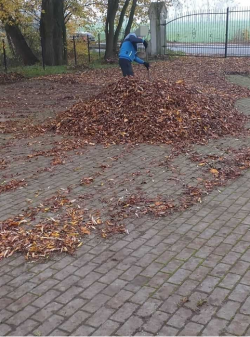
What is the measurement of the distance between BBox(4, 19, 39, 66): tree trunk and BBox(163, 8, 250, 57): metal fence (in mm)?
7846

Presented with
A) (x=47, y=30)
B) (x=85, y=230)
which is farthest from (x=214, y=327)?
(x=47, y=30)

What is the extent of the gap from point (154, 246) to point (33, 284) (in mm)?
1247

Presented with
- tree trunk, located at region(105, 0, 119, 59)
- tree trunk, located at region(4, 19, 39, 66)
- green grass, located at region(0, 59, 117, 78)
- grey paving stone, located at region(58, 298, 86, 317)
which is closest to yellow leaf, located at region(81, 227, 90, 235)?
grey paving stone, located at region(58, 298, 86, 317)

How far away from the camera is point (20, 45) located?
2286cm

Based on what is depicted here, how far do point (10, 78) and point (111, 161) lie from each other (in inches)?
515

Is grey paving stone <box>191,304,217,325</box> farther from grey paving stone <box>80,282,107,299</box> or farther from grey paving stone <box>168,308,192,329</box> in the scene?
grey paving stone <box>80,282,107,299</box>

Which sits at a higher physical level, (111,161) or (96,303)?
(111,161)

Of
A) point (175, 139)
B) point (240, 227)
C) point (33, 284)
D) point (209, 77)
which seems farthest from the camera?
point (209, 77)

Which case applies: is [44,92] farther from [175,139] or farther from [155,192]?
[155,192]

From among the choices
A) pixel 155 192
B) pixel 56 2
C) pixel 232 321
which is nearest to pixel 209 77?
pixel 56 2

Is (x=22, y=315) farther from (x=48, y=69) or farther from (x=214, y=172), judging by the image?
(x=48, y=69)

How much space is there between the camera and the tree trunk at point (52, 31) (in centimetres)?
2108

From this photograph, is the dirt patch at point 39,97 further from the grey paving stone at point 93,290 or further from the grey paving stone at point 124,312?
the grey paving stone at point 124,312

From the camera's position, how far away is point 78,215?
512 cm
